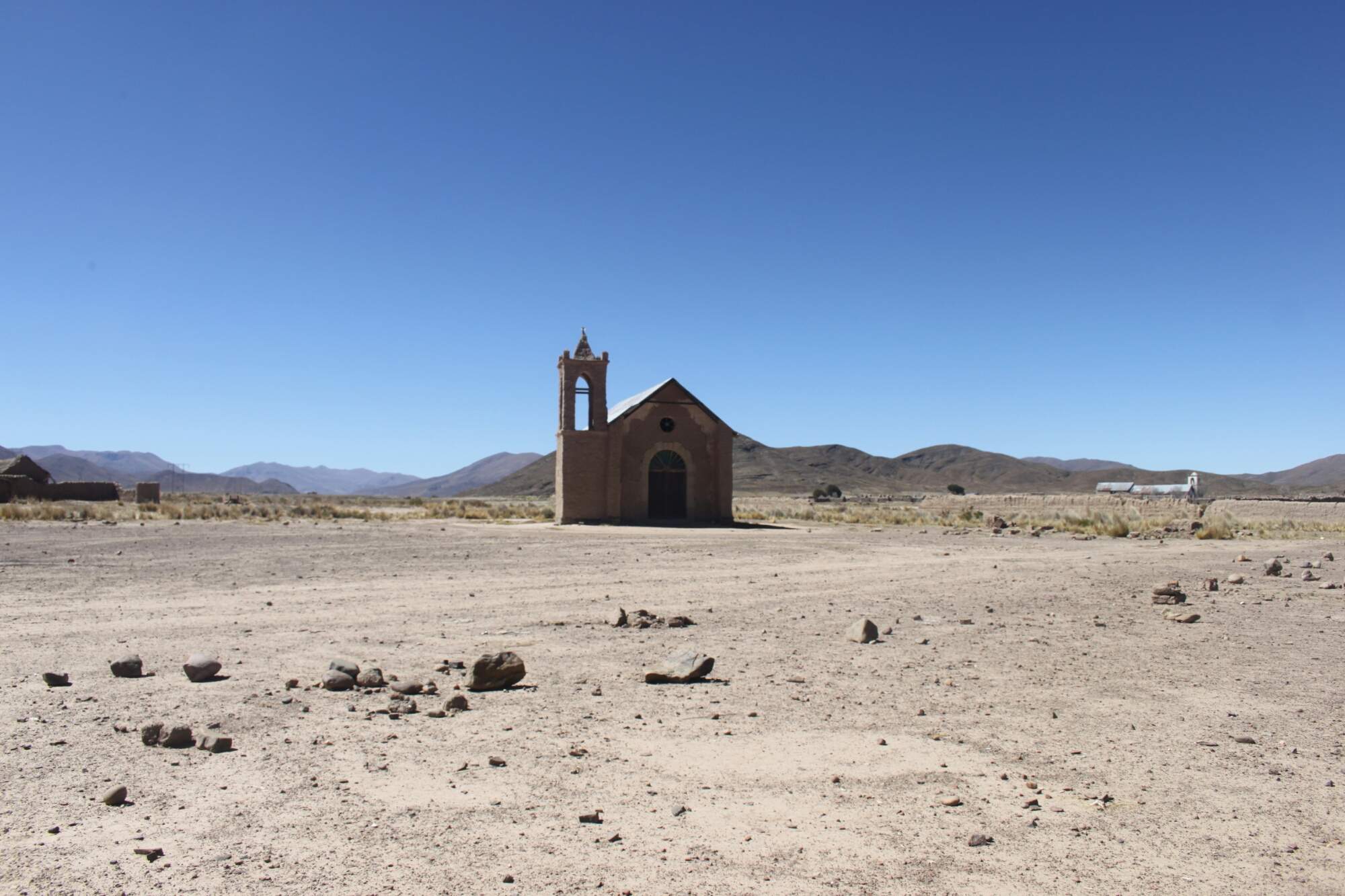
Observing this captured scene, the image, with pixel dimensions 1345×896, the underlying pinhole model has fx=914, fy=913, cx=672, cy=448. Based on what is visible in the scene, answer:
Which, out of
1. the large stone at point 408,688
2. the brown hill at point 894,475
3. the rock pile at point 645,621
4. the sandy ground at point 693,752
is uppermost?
the brown hill at point 894,475

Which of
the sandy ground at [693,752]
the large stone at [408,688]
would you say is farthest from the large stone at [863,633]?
the large stone at [408,688]

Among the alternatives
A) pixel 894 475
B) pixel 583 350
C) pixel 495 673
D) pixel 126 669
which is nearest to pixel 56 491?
pixel 583 350

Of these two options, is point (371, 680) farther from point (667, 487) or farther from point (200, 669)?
point (667, 487)

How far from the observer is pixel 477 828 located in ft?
14.1

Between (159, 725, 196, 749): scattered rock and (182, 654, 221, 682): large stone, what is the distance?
163 centimetres

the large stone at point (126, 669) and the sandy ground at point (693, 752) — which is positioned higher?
the large stone at point (126, 669)

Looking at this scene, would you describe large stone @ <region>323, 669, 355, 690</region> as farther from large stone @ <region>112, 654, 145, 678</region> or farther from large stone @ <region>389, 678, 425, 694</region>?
large stone @ <region>112, 654, 145, 678</region>

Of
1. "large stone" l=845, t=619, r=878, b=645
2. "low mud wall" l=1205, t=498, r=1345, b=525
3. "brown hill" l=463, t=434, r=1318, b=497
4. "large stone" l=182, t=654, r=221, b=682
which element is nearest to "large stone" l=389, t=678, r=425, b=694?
"large stone" l=182, t=654, r=221, b=682

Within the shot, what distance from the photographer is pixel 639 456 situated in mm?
35062

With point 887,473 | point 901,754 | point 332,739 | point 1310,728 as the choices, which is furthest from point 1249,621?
point 887,473

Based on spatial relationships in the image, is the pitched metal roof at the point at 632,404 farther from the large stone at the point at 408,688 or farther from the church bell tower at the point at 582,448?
the large stone at the point at 408,688

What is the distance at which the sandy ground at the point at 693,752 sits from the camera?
12.9 feet

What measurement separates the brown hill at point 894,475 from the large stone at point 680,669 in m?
109

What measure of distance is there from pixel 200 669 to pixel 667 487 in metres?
29.1
